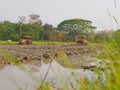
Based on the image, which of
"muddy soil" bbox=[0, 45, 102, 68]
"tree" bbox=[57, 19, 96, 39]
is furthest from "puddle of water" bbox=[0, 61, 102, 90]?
"tree" bbox=[57, 19, 96, 39]

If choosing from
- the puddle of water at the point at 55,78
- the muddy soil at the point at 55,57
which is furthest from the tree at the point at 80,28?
the puddle of water at the point at 55,78

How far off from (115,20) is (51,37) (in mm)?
696

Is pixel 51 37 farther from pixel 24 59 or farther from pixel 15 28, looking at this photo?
pixel 15 28

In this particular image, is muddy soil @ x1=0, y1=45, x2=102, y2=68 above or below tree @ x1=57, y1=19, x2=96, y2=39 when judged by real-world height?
below

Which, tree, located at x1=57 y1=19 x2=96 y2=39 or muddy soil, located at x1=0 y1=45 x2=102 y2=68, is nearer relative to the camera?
muddy soil, located at x1=0 y1=45 x2=102 y2=68

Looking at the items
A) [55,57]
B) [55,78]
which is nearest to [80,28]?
[55,78]

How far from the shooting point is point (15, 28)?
123 feet

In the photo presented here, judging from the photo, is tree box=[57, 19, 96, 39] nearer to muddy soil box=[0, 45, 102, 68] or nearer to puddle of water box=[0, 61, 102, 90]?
muddy soil box=[0, 45, 102, 68]

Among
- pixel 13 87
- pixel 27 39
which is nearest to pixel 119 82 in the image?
pixel 13 87

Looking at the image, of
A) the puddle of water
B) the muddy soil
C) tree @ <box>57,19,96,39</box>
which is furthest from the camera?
tree @ <box>57,19,96,39</box>

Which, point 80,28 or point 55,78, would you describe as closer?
point 55,78

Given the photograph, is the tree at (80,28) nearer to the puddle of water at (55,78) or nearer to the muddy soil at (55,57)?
the muddy soil at (55,57)

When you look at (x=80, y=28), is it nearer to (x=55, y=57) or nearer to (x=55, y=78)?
(x=55, y=78)

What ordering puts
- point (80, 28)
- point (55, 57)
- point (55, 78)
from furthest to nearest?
point (55, 57), point (80, 28), point (55, 78)
